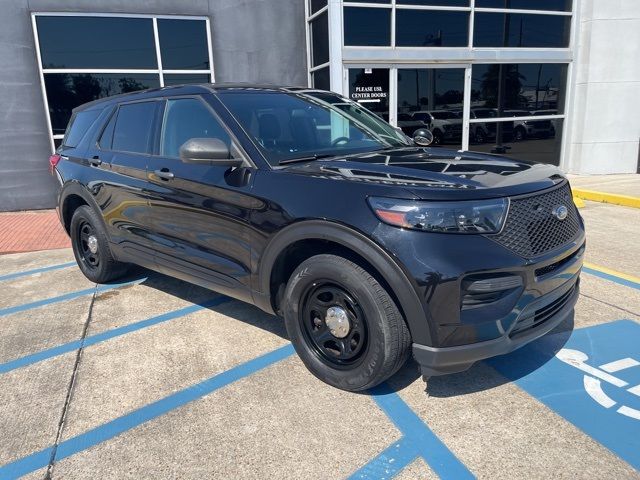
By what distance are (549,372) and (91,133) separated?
450 centimetres

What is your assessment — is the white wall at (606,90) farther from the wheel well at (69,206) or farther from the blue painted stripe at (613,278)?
the wheel well at (69,206)

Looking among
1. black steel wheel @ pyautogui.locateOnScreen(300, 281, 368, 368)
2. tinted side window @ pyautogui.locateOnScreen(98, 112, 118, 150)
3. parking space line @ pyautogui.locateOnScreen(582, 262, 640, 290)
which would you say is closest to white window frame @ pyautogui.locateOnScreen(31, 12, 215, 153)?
tinted side window @ pyautogui.locateOnScreen(98, 112, 118, 150)

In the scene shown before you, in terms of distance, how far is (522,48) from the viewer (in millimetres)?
11273

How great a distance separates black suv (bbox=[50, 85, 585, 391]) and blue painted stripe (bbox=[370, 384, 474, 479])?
196 millimetres

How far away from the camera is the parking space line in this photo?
4.58 m

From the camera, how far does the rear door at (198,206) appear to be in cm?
321

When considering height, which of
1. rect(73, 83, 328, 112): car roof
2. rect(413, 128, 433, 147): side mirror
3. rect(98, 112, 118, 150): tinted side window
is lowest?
rect(413, 128, 433, 147): side mirror

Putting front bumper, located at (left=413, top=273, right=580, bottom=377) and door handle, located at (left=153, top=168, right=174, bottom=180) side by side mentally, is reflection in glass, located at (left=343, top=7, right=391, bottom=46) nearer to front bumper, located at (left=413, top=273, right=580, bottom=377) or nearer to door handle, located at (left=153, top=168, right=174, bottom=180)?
door handle, located at (left=153, top=168, right=174, bottom=180)

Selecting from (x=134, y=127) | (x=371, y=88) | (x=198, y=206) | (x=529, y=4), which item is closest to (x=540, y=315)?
(x=198, y=206)

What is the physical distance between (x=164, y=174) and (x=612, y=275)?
433 cm

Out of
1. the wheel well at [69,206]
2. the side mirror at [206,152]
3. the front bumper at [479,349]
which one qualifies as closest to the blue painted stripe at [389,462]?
the front bumper at [479,349]

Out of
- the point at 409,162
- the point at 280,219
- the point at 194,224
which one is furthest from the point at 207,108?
the point at 409,162

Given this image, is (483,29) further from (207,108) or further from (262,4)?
(207,108)

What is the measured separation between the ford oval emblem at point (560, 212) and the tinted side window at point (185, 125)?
211cm
